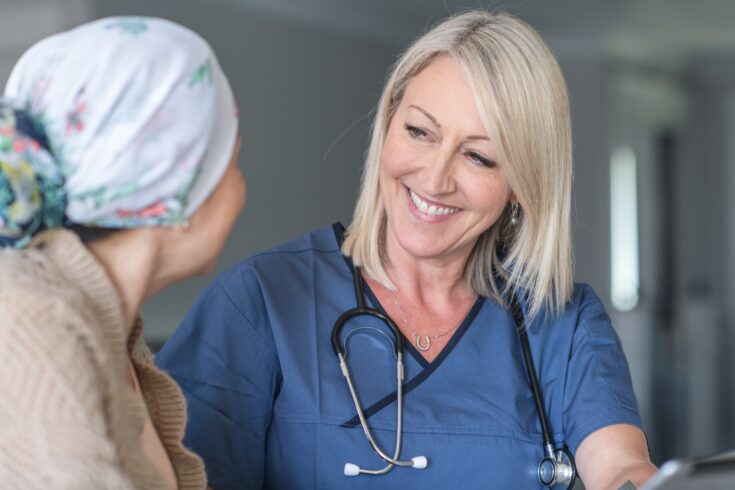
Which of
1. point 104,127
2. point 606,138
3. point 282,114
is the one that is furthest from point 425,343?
point 606,138

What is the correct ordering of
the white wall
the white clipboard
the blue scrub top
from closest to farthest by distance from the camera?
the white clipboard < the blue scrub top < the white wall

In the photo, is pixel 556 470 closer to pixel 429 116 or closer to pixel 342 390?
pixel 342 390

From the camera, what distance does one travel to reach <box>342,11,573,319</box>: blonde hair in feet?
5.79

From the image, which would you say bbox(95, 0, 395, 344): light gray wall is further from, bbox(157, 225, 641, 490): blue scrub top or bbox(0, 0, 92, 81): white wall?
bbox(157, 225, 641, 490): blue scrub top

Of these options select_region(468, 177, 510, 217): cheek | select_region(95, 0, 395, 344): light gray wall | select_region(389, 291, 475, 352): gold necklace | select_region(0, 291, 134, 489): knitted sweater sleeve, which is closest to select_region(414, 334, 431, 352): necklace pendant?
select_region(389, 291, 475, 352): gold necklace

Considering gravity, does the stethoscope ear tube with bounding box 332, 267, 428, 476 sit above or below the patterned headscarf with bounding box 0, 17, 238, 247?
below

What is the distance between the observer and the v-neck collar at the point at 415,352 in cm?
171

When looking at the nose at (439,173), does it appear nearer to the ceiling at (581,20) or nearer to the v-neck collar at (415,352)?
the v-neck collar at (415,352)

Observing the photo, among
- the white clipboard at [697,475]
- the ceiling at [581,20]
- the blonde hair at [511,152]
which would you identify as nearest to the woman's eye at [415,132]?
the blonde hair at [511,152]

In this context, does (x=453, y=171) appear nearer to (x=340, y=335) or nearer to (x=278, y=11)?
(x=340, y=335)

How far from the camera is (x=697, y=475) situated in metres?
1.06

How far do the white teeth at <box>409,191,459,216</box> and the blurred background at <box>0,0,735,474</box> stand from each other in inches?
110

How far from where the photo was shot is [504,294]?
6.31 feet

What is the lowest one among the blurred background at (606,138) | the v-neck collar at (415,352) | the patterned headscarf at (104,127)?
the blurred background at (606,138)
